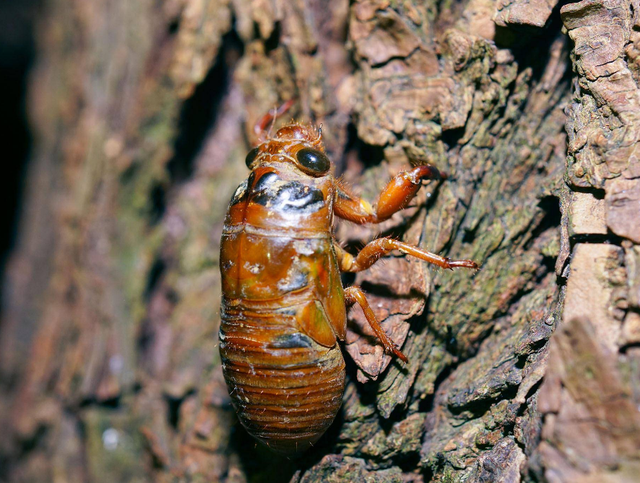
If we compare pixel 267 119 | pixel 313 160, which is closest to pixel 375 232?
pixel 313 160

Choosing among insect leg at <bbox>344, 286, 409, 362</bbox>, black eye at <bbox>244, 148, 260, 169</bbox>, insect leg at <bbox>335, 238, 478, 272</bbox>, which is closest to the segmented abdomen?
insect leg at <bbox>344, 286, 409, 362</bbox>

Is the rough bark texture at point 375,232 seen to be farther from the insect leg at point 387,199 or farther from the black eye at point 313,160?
the black eye at point 313,160

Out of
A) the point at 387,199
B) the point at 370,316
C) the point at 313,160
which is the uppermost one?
the point at 313,160

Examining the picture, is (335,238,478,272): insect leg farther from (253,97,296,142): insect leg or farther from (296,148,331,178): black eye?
(253,97,296,142): insect leg

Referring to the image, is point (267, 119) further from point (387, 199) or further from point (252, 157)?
point (387, 199)

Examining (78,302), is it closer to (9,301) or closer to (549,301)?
(9,301)

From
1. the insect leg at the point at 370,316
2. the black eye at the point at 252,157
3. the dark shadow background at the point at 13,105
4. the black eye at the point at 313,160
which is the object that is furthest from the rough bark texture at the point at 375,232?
the dark shadow background at the point at 13,105

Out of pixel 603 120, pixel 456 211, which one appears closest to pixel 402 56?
pixel 456 211
